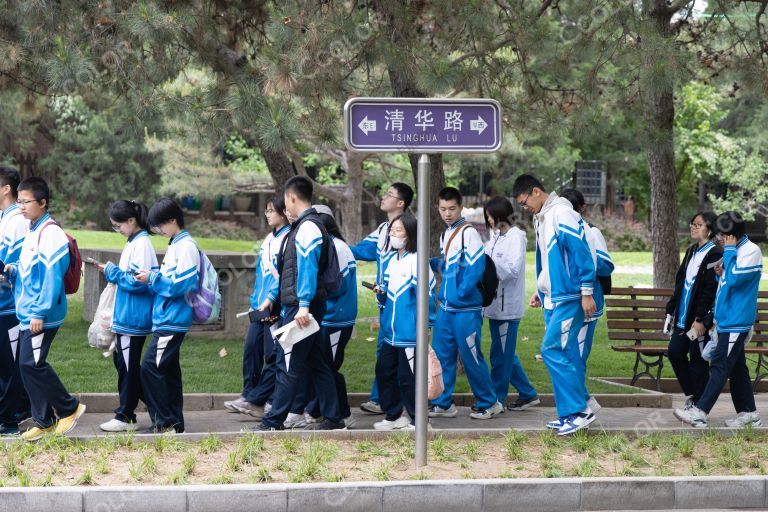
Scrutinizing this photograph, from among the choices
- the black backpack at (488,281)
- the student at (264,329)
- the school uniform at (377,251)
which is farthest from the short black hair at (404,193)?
the student at (264,329)

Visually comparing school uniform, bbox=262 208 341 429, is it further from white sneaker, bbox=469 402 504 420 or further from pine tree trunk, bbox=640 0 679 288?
pine tree trunk, bbox=640 0 679 288

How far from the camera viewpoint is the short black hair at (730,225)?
845cm

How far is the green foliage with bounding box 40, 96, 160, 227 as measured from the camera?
3309 cm

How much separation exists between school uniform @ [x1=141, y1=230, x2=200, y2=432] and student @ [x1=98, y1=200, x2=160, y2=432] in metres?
0.12

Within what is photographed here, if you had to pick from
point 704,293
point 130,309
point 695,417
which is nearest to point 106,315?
point 130,309

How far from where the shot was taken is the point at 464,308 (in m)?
8.73

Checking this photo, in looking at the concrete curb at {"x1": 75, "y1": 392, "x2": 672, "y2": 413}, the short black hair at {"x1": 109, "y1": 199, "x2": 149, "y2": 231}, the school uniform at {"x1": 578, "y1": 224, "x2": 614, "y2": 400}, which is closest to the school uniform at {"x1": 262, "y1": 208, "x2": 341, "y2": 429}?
the short black hair at {"x1": 109, "y1": 199, "x2": 149, "y2": 231}

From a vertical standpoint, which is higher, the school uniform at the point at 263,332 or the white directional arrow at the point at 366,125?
the white directional arrow at the point at 366,125

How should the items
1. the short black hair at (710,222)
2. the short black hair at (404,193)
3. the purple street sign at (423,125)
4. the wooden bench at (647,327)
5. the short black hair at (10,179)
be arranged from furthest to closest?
the wooden bench at (647,327) < the short black hair at (404,193) < the short black hair at (710,222) < the short black hair at (10,179) < the purple street sign at (423,125)

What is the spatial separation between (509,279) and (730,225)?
71.4 inches

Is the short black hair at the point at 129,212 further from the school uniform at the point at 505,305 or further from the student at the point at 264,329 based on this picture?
the school uniform at the point at 505,305

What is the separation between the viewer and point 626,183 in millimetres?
36562

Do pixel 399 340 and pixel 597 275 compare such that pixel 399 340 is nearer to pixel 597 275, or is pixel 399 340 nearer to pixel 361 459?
pixel 361 459

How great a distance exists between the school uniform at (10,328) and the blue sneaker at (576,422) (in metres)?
3.92
